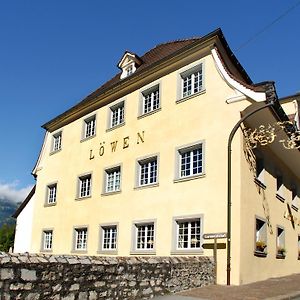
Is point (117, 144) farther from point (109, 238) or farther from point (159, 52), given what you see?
point (159, 52)

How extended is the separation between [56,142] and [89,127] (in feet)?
12.1

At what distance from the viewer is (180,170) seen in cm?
1695

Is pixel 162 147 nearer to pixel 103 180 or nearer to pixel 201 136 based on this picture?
pixel 201 136

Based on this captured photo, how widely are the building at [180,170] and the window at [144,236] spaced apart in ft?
0.15

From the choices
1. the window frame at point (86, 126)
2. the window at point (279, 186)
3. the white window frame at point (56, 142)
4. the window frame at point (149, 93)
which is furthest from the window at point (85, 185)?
the window at point (279, 186)

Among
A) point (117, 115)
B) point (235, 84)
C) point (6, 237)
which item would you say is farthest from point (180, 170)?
point (6, 237)

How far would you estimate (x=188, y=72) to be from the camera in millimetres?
17641

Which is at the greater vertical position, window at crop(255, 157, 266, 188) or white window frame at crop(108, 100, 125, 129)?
white window frame at crop(108, 100, 125, 129)

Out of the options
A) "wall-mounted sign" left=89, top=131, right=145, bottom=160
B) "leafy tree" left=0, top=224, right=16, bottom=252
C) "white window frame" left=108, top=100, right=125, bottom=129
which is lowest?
"leafy tree" left=0, top=224, right=16, bottom=252

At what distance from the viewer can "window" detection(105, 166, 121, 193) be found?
20.0m

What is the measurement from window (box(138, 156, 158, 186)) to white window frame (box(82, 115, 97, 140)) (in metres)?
4.81

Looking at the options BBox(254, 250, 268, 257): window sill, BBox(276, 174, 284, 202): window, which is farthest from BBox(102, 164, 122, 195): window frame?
BBox(276, 174, 284, 202): window

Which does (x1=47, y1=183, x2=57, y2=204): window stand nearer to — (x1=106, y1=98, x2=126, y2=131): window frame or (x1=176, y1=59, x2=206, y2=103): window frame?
(x1=106, y1=98, x2=126, y2=131): window frame

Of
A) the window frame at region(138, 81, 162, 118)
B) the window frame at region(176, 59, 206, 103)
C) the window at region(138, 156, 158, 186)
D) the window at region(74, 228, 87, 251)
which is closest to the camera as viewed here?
the window frame at region(176, 59, 206, 103)
